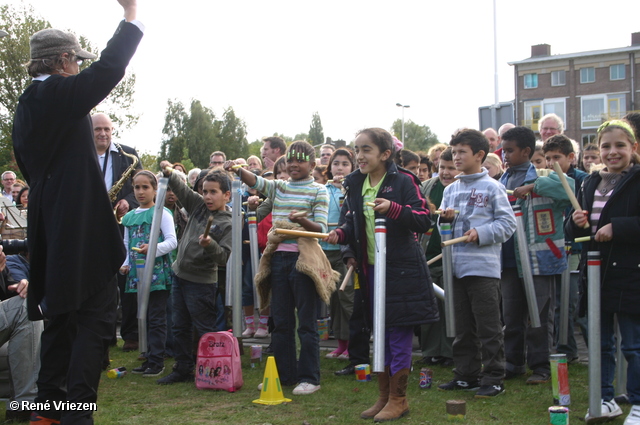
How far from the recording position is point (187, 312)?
686cm

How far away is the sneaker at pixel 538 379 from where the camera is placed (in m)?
6.02

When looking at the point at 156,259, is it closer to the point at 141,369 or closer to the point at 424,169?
the point at 141,369

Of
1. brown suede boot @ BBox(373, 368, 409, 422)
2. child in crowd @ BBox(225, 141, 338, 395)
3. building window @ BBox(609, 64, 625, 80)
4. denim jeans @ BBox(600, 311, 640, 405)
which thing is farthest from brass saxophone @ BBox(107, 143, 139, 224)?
building window @ BBox(609, 64, 625, 80)

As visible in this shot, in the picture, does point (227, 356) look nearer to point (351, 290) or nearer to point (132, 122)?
point (351, 290)

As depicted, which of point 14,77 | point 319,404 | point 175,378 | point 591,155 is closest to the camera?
point 319,404

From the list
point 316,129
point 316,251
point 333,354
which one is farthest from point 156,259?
point 316,129

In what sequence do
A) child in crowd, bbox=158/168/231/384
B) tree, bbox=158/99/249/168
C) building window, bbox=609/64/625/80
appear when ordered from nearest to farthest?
child in crowd, bbox=158/168/231/384 → tree, bbox=158/99/249/168 → building window, bbox=609/64/625/80

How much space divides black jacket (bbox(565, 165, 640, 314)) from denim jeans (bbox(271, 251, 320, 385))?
2362mm

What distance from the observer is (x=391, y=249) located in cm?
514

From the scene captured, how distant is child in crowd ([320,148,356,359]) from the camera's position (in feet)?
25.3

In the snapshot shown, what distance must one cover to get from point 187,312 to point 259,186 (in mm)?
1648

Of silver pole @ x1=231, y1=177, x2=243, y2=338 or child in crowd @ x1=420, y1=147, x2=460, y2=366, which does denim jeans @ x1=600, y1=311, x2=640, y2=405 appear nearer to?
child in crowd @ x1=420, y1=147, x2=460, y2=366

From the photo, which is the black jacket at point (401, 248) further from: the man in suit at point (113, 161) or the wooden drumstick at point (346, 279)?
the man in suit at point (113, 161)

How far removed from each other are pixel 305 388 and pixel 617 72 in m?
62.4
